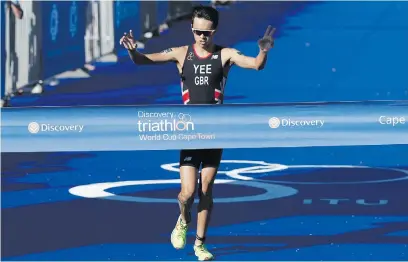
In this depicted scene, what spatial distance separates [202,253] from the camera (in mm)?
10445

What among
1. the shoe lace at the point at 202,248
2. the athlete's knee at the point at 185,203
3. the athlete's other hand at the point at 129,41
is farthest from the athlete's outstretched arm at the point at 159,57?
the shoe lace at the point at 202,248

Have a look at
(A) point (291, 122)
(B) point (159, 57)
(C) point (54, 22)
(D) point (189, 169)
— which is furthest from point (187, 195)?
(C) point (54, 22)

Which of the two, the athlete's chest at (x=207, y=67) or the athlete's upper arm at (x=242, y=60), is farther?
the athlete's chest at (x=207, y=67)

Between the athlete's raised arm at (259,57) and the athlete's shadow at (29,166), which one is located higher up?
the athlete's raised arm at (259,57)

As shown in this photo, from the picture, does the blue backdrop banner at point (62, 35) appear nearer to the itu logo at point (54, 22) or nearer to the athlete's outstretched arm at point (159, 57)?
the itu logo at point (54, 22)

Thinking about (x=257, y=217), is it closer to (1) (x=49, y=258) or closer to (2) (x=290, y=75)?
(1) (x=49, y=258)

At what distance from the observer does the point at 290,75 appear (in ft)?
79.5

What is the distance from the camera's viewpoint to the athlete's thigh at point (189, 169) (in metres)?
10.5

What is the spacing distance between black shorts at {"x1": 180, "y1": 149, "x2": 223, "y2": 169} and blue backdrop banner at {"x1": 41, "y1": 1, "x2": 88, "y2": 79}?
1153cm

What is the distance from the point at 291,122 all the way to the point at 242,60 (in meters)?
0.62

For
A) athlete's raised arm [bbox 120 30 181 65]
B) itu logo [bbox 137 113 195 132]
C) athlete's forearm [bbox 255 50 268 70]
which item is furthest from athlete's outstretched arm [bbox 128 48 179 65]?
athlete's forearm [bbox 255 50 268 70]

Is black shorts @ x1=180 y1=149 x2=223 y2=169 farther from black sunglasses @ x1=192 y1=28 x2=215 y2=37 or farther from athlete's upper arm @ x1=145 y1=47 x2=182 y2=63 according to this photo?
black sunglasses @ x1=192 y1=28 x2=215 y2=37

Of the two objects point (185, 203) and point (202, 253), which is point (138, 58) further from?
point (202, 253)

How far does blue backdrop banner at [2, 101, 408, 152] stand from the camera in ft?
34.1
